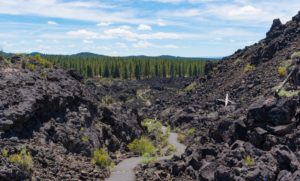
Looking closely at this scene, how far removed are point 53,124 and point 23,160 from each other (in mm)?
11190

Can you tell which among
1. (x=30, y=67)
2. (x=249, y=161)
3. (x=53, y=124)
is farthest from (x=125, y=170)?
(x=249, y=161)

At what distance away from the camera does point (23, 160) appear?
3572cm

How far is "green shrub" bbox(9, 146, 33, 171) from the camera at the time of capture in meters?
34.9

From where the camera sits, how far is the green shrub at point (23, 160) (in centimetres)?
3488

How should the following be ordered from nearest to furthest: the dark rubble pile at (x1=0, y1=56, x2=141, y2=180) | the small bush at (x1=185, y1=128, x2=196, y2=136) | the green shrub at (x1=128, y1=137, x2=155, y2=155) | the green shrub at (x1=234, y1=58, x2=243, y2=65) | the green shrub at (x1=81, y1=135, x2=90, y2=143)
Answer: the dark rubble pile at (x1=0, y1=56, x2=141, y2=180), the green shrub at (x1=81, y1=135, x2=90, y2=143), the green shrub at (x1=128, y1=137, x2=155, y2=155), the small bush at (x1=185, y1=128, x2=196, y2=136), the green shrub at (x1=234, y1=58, x2=243, y2=65)

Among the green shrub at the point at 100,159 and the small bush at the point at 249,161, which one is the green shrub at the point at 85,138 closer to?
the green shrub at the point at 100,159

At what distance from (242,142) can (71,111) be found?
22.5 meters

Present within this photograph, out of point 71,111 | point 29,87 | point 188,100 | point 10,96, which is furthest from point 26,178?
point 188,100

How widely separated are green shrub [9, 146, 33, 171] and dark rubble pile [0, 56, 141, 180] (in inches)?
25.3

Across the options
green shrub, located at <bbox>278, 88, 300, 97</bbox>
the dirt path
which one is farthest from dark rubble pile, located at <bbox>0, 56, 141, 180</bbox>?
green shrub, located at <bbox>278, 88, 300, 97</bbox>

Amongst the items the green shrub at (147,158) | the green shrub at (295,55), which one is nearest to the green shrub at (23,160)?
the green shrub at (147,158)

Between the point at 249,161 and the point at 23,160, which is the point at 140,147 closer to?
the point at 23,160

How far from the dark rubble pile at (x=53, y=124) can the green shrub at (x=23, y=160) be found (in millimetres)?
642

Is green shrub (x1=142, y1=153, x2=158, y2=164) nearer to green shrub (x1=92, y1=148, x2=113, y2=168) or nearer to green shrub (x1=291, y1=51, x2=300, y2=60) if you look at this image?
green shrub (x1=92, y1=148, x2=113, y2=168)
